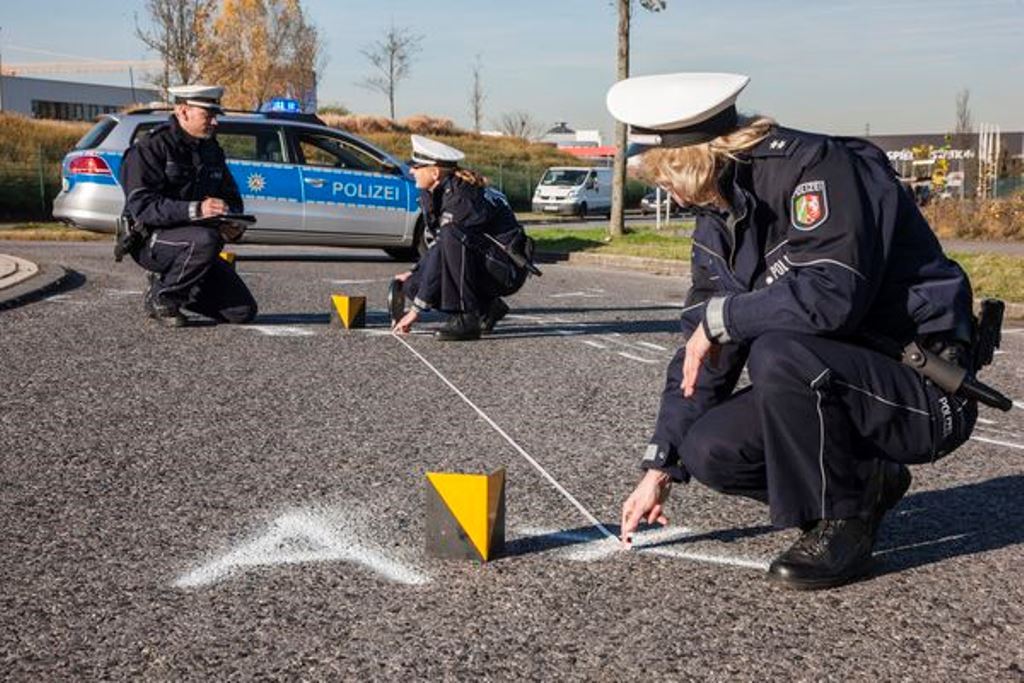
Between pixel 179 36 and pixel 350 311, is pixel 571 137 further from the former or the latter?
pixel 350 311

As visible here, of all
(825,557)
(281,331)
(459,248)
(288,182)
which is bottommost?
(281,331)

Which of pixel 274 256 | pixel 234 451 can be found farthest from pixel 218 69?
pixel 234 451

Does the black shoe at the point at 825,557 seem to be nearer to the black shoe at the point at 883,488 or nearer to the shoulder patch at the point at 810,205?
the black shoe at the point at 883,488

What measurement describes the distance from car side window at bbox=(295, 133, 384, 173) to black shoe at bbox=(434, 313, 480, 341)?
6.69m

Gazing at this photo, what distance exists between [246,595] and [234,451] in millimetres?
1810

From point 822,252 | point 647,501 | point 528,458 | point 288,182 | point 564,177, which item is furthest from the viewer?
point 564,177

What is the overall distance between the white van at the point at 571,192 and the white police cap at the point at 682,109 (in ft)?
104

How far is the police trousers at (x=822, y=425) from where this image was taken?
329 cm

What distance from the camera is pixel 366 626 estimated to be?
3.18 meters

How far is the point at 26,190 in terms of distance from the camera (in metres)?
25.9

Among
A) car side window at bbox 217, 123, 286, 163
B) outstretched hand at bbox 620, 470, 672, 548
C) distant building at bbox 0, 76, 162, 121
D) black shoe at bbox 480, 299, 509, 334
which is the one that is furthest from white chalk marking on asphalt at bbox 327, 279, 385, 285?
distant building at bbox 0, 76, 162, 121

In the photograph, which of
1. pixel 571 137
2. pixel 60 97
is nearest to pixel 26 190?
pixel 60 97

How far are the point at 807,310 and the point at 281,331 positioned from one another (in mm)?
6071

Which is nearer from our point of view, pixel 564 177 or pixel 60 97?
pixel 564 177
